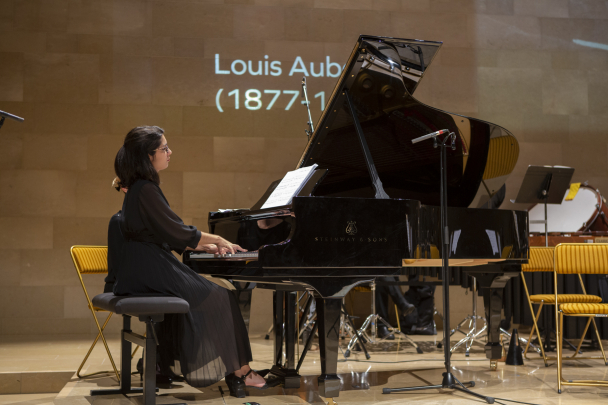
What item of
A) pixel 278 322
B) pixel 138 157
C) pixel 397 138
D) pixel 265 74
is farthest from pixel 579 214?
pixel 138 157

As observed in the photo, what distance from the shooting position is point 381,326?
5.83m

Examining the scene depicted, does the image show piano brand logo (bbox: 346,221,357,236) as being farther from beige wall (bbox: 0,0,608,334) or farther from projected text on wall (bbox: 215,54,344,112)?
projected text on wall (bbox: 215,54,344,112)

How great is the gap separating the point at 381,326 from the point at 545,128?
10.1 ft

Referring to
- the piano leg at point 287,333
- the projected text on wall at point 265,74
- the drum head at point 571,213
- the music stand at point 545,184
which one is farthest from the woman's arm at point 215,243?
the drum head at point 571,213

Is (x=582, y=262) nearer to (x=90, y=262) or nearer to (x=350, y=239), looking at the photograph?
(x=350, y=239)

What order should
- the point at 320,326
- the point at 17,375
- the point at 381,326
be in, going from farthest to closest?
the point at 381,326 < the point at 17,375 < the point at 320,326

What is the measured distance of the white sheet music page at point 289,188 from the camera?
3.11 metres

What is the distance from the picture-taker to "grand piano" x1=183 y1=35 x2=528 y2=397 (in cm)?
288

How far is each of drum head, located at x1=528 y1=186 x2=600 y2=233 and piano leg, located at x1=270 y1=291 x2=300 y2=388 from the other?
12.4 feet

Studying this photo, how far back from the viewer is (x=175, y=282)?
2959 millimetres

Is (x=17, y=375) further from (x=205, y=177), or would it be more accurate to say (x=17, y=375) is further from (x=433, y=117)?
(x=433, y=117)

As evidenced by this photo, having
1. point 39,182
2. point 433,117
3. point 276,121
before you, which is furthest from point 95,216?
point 433,117

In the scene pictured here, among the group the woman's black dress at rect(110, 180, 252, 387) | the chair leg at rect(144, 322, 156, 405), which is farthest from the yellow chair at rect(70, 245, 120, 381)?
the chair leg at rect(144, 322, 156, 405)

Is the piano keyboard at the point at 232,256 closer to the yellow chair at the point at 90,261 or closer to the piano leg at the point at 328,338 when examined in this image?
the piano leg at the point at 328,338
